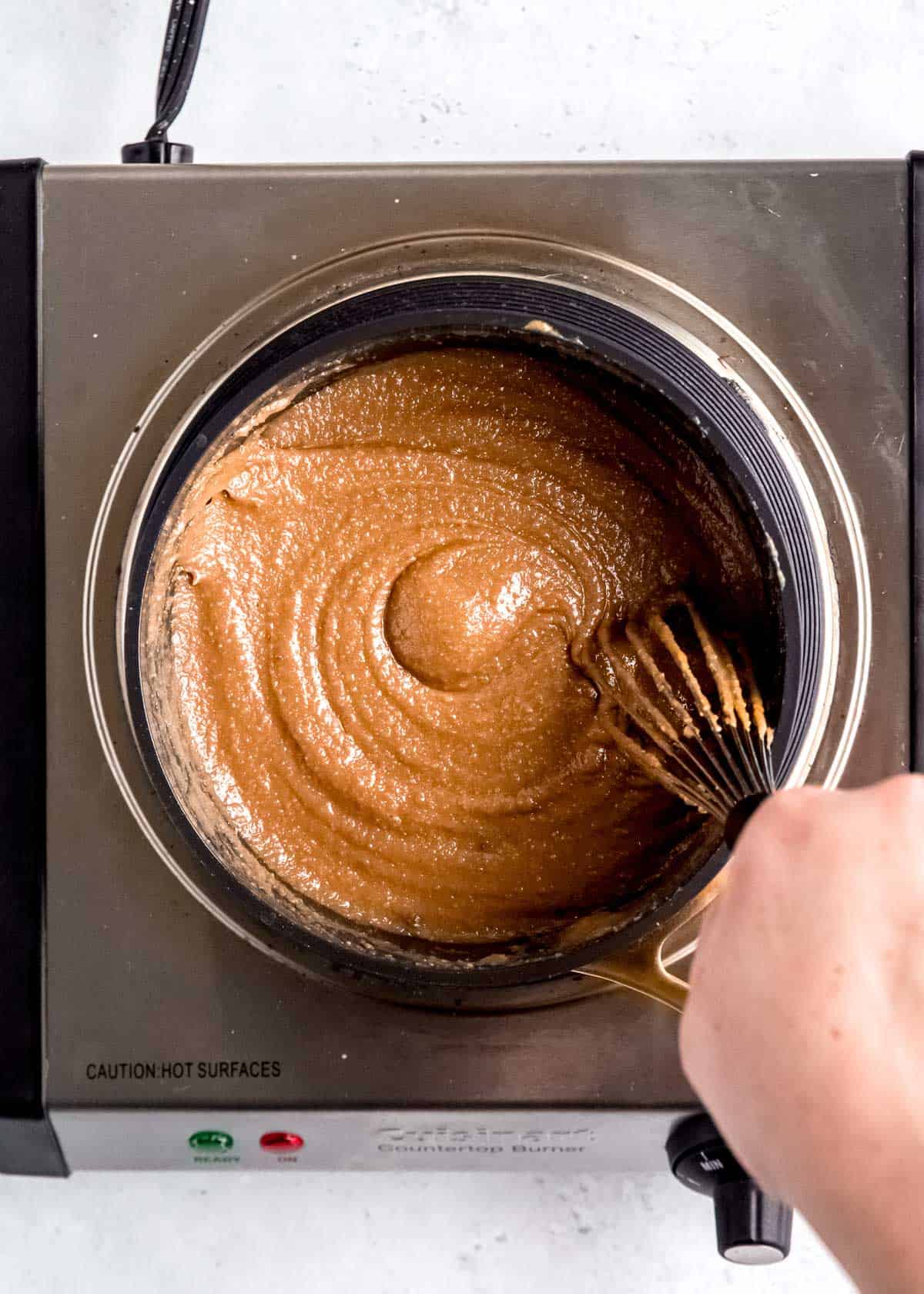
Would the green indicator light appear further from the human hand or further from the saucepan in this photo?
the human hand

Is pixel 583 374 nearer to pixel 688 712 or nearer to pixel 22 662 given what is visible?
pixel 688 712

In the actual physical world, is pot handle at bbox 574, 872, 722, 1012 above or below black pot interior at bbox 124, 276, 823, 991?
below

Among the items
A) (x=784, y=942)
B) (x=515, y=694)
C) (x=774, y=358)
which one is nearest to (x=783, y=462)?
(x=774, y=358)

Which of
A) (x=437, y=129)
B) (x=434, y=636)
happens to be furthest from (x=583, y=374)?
(x=437, y=129)

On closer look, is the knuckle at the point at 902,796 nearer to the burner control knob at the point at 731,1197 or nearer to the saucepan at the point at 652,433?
the saucepan at the point at 652,433

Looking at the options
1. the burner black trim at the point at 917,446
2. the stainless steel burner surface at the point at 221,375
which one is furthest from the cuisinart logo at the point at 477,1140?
the burner black trim at the point at 917,446

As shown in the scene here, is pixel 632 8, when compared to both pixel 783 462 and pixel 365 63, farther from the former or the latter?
pixel 783 462

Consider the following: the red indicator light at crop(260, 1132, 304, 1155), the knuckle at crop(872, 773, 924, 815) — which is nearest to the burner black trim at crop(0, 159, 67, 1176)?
the red indicator light at crop(260, 1132, 304, 1155)
